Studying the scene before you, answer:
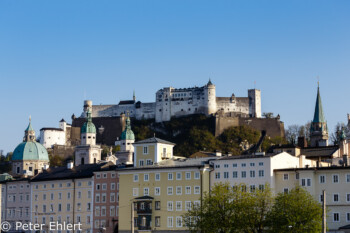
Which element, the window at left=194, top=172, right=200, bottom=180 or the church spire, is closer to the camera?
the window at left=194, top=172, right=200, bottom=180

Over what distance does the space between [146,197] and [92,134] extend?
256 ft

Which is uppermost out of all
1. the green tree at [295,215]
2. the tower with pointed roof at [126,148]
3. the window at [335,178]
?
the tower with pointed roof at [126,148]

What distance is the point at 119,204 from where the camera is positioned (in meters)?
94.9

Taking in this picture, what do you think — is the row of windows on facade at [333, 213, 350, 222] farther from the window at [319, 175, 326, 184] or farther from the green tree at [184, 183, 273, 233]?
the green tree at [184, 183, 273, 233]

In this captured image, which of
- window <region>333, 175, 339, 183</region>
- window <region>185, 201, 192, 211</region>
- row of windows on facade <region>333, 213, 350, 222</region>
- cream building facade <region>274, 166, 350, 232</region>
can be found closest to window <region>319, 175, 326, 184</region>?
cream building facade <region>274, 166, 350, 232</region>

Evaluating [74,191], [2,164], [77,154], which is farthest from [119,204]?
[2,164]

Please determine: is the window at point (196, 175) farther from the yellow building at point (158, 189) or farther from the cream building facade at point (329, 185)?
the cream building facade at point (329, 185)

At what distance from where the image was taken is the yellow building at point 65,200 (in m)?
103

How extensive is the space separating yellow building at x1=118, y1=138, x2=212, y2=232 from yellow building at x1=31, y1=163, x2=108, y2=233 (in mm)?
9703

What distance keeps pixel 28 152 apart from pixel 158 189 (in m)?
65.5

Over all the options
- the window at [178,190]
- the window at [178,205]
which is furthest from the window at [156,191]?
the window at [178,205]

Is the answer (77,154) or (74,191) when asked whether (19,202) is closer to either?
(74,191)

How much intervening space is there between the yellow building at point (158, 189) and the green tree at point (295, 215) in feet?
50.0

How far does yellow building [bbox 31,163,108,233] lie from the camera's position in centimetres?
10312
